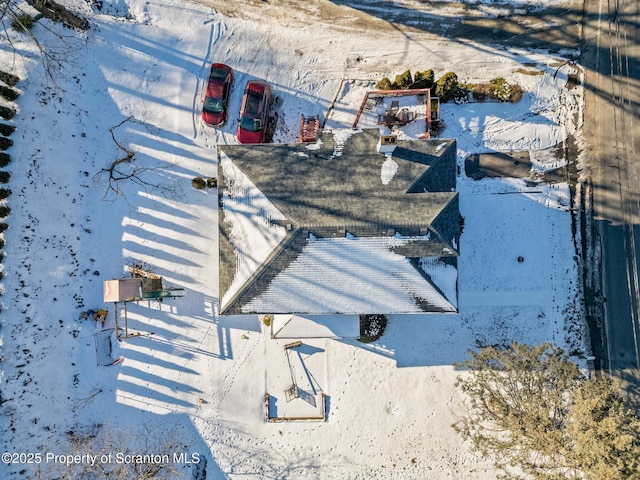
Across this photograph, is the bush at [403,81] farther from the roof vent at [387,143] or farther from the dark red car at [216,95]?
the dark red car at [216,95]

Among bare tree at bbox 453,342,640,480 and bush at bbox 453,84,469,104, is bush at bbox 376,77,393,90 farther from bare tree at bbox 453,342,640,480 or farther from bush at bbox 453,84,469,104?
bare tree at bbox 453,342,640,480

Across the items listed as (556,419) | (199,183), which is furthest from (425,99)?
(556,419)

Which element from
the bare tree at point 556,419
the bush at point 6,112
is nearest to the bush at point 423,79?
the bare tree at point 556,419

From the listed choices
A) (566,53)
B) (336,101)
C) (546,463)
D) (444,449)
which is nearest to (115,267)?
(336,101)

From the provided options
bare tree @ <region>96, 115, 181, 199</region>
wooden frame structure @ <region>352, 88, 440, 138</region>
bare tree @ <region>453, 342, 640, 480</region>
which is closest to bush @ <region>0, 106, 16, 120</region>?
bare tree @ <region>96, 115, 181, 199</region>

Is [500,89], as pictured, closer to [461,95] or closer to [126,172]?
[461,95]
